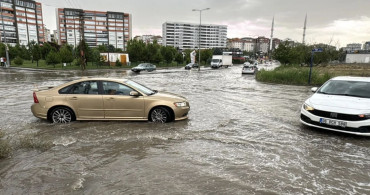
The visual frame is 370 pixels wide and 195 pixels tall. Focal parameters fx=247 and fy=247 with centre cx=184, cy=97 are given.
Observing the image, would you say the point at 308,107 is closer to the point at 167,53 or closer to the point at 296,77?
the point at 296,77

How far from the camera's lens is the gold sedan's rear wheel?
23.3ft

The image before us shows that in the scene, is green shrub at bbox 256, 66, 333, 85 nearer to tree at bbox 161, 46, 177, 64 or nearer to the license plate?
the license plate

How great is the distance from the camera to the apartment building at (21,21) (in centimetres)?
9491

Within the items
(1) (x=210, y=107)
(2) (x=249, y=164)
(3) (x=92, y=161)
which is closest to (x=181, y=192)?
(2) (x=249, y=164)

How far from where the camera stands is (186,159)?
489 cm

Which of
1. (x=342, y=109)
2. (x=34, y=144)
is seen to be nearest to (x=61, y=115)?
(x=34, y=144)

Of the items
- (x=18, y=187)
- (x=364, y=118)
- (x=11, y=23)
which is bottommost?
(x=18, y=187)

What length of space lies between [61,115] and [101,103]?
4.04 ft

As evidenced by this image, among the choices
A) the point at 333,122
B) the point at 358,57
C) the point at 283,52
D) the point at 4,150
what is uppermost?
the point at 358,57

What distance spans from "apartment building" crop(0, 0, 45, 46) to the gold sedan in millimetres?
104108

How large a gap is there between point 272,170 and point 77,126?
17.0ft

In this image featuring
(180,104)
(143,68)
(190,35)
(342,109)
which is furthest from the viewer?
(190,35)

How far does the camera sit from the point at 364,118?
577 centimetres

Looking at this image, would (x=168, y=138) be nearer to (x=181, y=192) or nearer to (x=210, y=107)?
(x=181, y=192)
